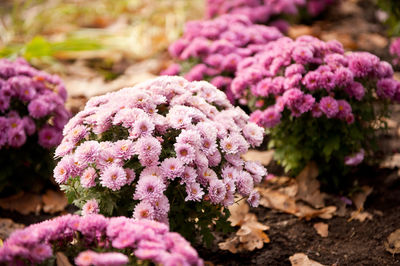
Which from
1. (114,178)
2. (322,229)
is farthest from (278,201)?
(114,178)

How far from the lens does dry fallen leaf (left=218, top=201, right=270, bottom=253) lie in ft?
9.02

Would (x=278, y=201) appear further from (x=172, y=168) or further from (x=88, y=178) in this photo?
(x=88, y=178)

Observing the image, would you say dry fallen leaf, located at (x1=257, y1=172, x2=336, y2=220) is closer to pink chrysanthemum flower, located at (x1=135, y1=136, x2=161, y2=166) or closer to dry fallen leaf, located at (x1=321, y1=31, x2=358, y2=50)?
pink chrysanthemum flower, located at (x1=135, y1=136, x2=161, y2=166)

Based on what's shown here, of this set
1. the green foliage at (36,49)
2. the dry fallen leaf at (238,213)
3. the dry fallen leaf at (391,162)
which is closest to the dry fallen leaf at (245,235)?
the dry fallen leaf at (238,213)

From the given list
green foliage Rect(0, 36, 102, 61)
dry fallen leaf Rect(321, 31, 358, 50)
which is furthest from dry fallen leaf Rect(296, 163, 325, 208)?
green foliage Rect(0, 36, 102, 61)

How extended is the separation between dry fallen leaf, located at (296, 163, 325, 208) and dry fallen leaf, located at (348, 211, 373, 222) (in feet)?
0.77

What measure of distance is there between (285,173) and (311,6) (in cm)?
347

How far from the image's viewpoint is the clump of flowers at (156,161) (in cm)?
209

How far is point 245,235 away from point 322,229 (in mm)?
549

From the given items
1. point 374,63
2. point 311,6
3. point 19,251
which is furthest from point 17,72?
point 311,6

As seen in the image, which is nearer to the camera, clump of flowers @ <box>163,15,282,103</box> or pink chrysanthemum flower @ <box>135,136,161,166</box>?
pink chrysanthemum flower @ <box>135,136,161,166</box>

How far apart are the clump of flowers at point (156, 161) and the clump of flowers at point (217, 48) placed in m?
1.19

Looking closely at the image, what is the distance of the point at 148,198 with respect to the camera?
80.1 inches

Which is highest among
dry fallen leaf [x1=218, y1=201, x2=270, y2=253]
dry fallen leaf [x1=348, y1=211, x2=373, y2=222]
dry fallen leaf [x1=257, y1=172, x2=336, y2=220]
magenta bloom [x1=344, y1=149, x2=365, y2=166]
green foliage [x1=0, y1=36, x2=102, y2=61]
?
green foliage [x1=0, y1=36, x2=102, y2=61]
